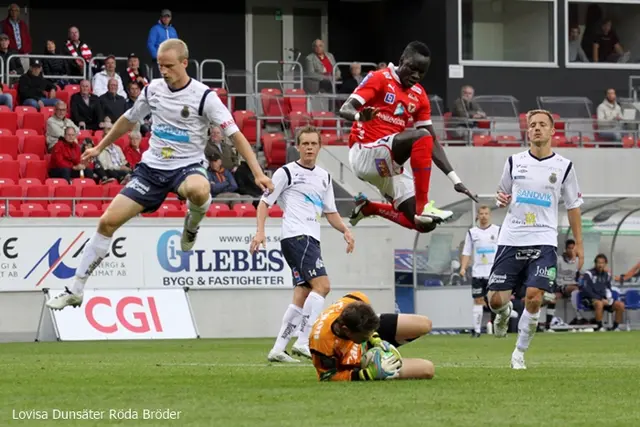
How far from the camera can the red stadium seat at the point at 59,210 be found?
2211cm

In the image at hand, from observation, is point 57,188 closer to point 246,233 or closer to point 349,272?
point 246,233

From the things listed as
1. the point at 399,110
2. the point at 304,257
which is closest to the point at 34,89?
the point at 304,257

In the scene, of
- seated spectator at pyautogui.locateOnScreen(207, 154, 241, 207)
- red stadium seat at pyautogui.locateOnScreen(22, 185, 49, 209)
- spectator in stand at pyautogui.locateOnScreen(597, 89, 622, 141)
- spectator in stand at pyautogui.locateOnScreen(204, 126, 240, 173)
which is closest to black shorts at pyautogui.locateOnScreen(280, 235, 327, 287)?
red stadium seat at pyautogui.locateOnScreen(22, 185, 49, 209)

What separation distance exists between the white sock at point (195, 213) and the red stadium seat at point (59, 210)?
10.8m

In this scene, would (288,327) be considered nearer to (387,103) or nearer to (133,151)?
(387,103)

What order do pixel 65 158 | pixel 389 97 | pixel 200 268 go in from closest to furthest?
pixel 389 97 < pixel 200 268 < pixel 65 158

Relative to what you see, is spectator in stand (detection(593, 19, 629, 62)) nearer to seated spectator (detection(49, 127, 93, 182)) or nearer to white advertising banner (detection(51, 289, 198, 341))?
seated spectator (detection(49, 127, 93, 182))

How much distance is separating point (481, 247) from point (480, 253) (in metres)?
0.12

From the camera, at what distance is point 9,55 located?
1034 inches

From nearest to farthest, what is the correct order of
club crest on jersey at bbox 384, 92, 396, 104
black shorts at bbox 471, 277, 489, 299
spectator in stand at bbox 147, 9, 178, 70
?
club crest on jersey at bbox 384, 92, 396, 104 < black shorts at bbox 471, 277, 489, 299 < spectator in stand at bbox 147, 9, 178, 70

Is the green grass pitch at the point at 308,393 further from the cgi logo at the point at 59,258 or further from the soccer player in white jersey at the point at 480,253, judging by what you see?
the cgi logo at the point at 59,258

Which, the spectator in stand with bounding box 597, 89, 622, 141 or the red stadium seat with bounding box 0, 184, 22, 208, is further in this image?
the spectator in stand with bounding box 597, 89, 622, 141

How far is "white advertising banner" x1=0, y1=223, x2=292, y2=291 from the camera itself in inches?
859

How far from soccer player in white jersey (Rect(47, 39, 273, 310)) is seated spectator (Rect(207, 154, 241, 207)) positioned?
39.4 feet
